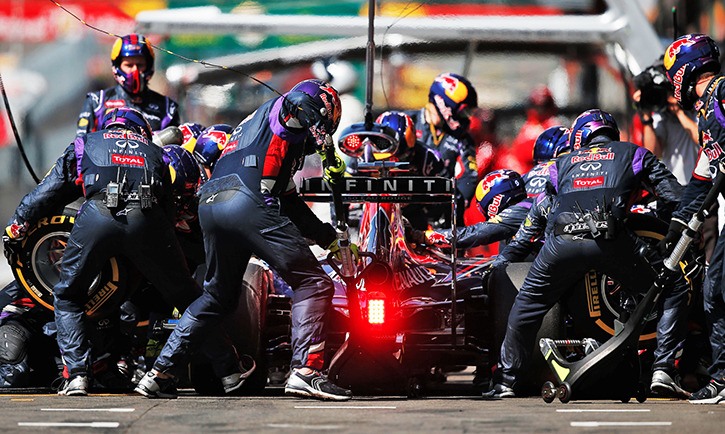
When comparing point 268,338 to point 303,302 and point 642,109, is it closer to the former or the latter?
point 303,302

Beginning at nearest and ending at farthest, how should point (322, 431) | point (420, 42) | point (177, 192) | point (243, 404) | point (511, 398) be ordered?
point (322, 431), point (243, 404), point (511, 398), point (177, 192), point (420, 42)

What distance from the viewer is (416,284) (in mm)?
9945

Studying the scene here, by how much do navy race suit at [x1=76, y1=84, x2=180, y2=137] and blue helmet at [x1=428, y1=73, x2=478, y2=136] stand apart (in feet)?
7.35

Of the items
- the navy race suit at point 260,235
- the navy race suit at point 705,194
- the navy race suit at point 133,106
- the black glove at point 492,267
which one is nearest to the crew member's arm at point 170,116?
the navy race suit at point 133,106

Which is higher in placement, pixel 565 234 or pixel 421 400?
pixel 565 234

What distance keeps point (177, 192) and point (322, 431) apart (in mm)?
3560

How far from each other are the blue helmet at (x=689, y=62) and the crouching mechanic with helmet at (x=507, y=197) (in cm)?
125

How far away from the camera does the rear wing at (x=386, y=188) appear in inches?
372

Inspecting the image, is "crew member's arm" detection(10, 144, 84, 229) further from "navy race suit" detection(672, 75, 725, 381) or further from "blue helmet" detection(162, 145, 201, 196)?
"navy race suit" detection(672, 75, 725, 381)

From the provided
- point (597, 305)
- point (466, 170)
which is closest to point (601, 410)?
point (597, 305)

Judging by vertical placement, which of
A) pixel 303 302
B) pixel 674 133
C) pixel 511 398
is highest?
pixel 674 133

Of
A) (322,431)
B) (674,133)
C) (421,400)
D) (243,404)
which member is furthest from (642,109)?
(322,431)

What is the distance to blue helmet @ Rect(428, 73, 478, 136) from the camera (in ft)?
43.1

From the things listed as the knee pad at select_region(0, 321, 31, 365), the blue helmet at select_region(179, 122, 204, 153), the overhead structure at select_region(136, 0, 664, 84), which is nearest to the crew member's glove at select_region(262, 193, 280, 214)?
the knee pad at select_region(0, 321, 31, 365)
